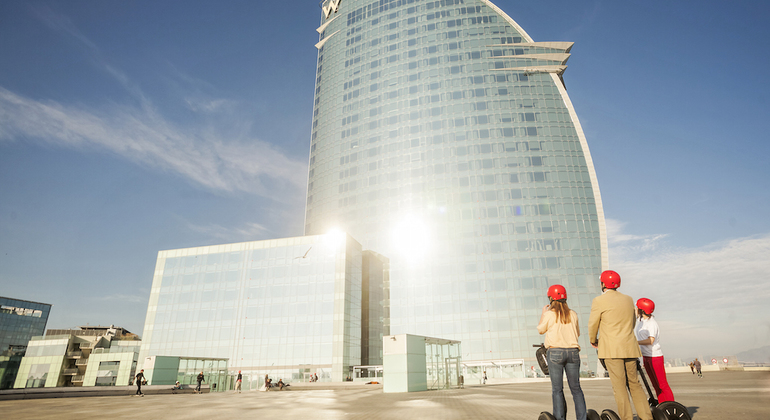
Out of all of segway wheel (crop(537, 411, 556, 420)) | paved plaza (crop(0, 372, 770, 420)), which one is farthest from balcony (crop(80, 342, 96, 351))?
segway wheel (crop(537, 411, 556, 420))

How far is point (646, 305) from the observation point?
761 centimetres

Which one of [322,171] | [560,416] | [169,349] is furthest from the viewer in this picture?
[322,171]

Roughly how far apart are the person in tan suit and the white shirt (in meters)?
1.96

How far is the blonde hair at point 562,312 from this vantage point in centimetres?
589

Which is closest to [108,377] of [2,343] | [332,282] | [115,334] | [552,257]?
[332,282]

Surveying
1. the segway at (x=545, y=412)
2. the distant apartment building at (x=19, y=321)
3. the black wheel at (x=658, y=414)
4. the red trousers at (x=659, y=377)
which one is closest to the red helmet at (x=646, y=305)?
the red trousers at (x=659, y=377)

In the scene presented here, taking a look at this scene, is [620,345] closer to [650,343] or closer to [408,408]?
[650,343]

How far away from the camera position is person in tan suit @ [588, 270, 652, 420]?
5.61 meters

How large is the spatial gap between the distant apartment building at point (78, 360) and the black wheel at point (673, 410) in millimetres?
67756

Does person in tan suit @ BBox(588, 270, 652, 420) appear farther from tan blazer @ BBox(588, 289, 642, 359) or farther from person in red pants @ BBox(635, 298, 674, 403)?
person in red pants @ BBox(635, 298, 674, 403)

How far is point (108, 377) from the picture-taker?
58.8m

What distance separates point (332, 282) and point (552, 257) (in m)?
36.9

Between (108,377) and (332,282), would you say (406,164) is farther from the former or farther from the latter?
(108,377)

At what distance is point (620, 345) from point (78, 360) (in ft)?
384
